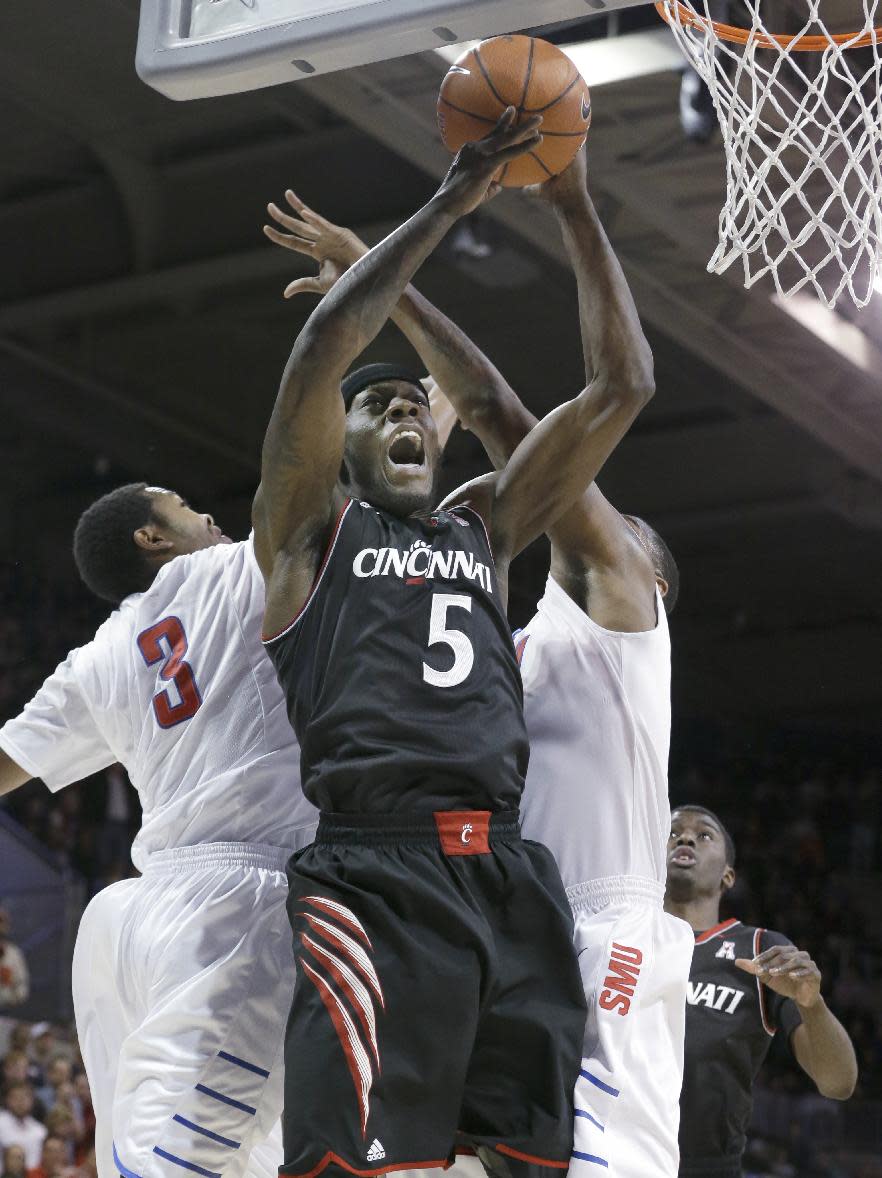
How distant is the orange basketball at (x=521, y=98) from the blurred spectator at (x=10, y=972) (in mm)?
8167

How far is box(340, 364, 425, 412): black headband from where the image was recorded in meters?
3.58

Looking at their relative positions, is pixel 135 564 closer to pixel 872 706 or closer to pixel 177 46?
pixel 177 46

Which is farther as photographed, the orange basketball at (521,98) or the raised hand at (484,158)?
the orange basketball at (521,98)

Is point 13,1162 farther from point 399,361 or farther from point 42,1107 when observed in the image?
point 399,361

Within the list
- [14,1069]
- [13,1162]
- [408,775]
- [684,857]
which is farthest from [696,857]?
[14,1069]

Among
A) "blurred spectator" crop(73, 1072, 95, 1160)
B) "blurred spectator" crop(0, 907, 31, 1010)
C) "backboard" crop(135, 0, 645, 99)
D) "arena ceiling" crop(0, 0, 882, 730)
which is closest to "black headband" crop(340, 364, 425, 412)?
"backboard" crop(135, 0, 645, 99)

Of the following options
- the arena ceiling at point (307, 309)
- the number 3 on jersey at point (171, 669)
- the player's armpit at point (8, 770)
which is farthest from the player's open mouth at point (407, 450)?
the arena ceiling at point (307, 309)

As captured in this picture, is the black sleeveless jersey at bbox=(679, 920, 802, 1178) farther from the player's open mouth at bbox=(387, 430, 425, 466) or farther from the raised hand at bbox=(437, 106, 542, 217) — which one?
the raised hand at bbox=(437, 106, 542, 217)

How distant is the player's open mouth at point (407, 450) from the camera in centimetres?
350

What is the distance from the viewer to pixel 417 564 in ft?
11.0

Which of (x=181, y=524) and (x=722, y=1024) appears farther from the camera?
(x=722, y=1024)

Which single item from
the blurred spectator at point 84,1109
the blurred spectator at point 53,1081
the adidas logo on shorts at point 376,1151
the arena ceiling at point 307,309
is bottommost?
the blurred spectator at point 84,1109

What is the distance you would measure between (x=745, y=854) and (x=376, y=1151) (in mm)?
16315

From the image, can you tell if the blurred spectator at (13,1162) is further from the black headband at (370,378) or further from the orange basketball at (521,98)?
the orange basketball at (521,98)
